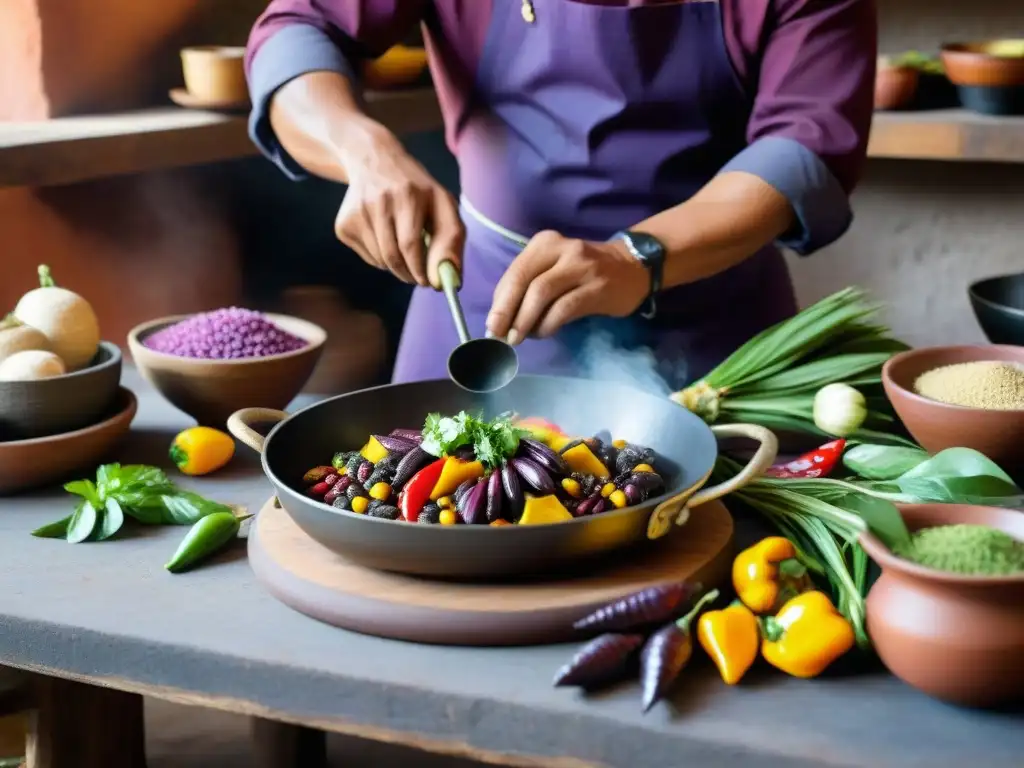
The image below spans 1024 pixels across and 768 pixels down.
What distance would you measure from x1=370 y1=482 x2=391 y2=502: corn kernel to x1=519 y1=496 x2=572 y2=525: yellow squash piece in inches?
6.1

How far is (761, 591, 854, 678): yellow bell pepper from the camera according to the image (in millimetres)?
1106

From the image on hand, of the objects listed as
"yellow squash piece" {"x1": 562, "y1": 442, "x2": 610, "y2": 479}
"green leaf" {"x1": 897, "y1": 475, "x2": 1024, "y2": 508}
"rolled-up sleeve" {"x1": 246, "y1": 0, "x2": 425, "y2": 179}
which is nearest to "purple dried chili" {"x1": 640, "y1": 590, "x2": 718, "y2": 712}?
"yellow squash piece" {"x1": 562, "y1": 442, "x2": 610, "y2": 479}

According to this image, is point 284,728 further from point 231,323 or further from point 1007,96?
point 1007,96

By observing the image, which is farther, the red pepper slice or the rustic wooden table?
the red pepper slice

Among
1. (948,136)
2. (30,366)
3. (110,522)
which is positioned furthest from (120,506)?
(948,136)

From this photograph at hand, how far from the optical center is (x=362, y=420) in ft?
4.99

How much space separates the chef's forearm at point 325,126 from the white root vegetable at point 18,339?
47 cm

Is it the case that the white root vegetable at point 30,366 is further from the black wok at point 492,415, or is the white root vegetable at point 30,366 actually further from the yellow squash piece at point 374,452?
the yellow squash piece at point 374,452

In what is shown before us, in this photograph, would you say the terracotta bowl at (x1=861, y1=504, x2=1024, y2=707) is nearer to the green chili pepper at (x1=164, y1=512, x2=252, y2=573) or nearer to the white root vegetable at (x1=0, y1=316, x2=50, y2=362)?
the green chili pepper at (x1=164, y1=512, x2=252, y2=573)

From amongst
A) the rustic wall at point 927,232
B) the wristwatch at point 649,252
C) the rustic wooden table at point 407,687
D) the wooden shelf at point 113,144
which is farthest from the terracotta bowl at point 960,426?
the rustic wall at point 927,232

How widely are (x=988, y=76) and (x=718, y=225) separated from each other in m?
1.79

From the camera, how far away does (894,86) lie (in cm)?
329

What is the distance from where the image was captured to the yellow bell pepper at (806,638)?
3.63ft

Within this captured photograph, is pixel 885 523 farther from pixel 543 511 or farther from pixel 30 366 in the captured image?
pixel 30 366
